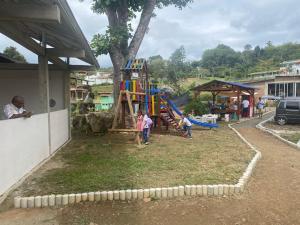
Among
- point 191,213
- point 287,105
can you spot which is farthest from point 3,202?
point 287,105

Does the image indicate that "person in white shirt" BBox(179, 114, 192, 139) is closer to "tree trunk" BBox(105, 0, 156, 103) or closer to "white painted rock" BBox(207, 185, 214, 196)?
"tree trunk" BBox(105, 0, 156, 103)

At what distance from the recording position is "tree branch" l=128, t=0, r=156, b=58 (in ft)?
50.4

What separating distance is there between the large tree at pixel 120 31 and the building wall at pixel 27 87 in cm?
309

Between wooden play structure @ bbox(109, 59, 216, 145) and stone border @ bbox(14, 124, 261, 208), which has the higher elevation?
wooden play structure @ bbox(109, 59, 216, 145)

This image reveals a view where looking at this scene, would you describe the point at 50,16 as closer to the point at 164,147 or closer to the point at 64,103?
the point at 164,147

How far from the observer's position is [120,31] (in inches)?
574

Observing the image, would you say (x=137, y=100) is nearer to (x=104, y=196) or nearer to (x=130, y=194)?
(x=130, y=194)

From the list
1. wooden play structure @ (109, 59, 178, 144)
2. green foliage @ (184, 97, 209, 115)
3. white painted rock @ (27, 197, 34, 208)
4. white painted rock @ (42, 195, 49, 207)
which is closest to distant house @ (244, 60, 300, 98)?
green foliage @ (184, 97, 209, 115)

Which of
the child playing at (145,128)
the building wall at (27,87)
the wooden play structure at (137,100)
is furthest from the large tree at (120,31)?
the child playing at (145,128)

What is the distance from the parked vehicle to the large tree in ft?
30.2

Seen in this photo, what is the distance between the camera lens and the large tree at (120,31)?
47.8 ft

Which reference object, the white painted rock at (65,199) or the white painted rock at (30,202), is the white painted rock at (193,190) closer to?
the white painted rock at (65,199)

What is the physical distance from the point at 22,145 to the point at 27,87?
18.7 ft

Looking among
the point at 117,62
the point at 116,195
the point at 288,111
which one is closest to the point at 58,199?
the point at 116,195
